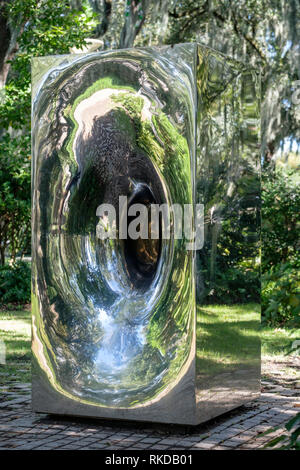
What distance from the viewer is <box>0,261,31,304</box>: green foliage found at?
11.1 meters

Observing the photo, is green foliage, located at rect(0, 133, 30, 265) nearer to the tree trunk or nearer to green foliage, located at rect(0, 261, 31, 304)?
green foliage, located at rect(0, 261, 31, 304)

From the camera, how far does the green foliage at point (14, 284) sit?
36.6 feet

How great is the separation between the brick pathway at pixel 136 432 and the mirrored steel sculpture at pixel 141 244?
0.12 meters

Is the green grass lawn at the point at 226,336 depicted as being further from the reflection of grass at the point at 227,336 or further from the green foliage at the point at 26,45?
the green foliage at the point at 26,45

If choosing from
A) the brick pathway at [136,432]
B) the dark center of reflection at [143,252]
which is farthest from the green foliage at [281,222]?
the dark center of reflection at [143,252]

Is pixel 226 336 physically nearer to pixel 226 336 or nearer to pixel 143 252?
pixel 226 336

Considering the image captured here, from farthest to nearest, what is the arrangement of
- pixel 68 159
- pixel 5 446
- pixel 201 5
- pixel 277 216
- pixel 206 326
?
pixel 201 5 < pixel 277 216 < pixel 68 159 < pixel 206 326 < pixel 5 446

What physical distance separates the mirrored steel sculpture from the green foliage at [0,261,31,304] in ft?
21.1

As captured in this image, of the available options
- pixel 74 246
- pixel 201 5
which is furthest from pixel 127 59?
pixel 201 5

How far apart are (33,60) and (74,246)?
135 centimetres

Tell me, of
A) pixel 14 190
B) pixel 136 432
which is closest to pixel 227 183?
pixel 136 432

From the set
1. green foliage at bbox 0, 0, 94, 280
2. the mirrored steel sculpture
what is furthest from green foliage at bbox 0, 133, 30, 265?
the mirrored steel sculpture

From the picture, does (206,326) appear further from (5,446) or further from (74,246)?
(5,446)

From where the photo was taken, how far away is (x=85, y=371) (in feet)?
15.3
